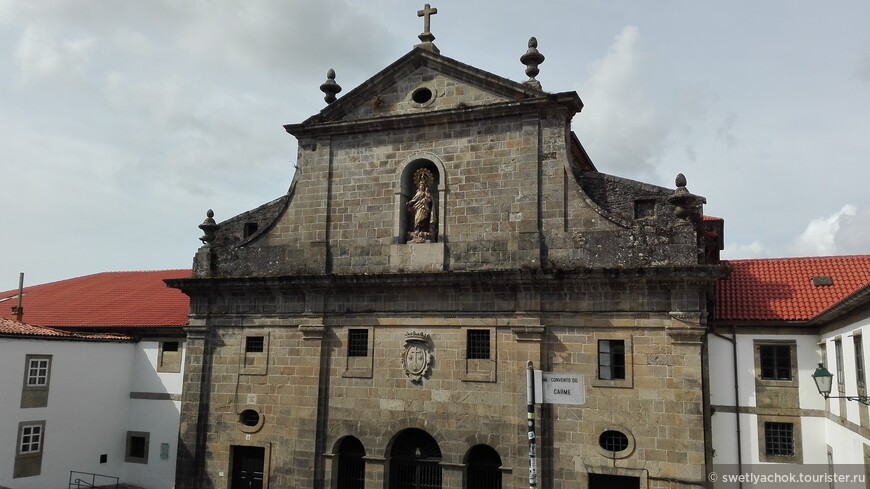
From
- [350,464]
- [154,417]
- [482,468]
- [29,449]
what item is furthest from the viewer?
[154,417]

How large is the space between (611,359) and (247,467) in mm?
10669

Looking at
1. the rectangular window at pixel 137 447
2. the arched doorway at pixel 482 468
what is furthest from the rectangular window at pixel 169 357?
the arched doorway at pixel 482 468

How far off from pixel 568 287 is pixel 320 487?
8563mm

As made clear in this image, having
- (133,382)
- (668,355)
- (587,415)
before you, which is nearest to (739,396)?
(668,355)

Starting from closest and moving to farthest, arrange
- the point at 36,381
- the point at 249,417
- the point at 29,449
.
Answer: the point at 249,417, the point at 29,449, the point at 36,381

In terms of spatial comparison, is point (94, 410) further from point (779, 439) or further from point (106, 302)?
point (779, 439)

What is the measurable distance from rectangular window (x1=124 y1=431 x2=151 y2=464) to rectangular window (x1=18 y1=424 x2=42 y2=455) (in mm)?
3168

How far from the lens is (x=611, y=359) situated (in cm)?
1697

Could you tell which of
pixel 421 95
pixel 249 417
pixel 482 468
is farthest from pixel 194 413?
pixel 421 95

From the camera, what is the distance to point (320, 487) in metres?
18.8

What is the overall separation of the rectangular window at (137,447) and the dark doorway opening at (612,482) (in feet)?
50.3

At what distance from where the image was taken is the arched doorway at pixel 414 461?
18156 millimetres

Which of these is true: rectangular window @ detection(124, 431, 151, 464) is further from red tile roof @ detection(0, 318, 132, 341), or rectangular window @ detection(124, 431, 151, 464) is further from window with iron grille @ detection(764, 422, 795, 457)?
window with iron grille @ detection(764, 422, 795, 457)

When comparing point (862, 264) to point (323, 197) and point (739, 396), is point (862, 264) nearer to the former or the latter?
point (739, 396)
